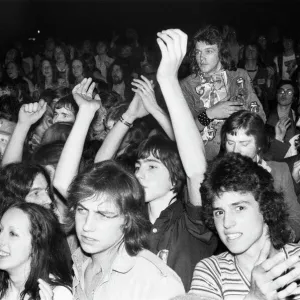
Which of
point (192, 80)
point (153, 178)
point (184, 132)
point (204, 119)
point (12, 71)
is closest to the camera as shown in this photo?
point (184, 132)

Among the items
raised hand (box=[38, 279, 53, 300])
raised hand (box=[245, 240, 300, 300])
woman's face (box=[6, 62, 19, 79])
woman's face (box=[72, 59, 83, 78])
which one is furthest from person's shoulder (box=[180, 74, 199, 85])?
woman's face (box=[6, 62, 19, 79])

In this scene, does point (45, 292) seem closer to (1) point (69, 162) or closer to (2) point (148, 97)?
(1) point (69, 162)

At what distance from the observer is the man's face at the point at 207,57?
12.7ft

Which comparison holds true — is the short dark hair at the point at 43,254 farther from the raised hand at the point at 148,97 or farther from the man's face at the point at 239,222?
the raised hand at the point at 148,97

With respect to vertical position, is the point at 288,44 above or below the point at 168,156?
above

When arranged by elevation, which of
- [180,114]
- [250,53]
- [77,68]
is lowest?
[180,114]

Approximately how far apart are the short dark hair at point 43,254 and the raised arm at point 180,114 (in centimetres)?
65

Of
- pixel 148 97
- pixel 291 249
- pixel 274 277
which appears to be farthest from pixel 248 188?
pixel 148 97

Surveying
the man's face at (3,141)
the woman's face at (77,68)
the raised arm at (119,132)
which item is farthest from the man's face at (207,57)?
the woman's face at (77,68)

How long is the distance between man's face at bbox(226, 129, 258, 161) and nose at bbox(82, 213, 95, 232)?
115cm

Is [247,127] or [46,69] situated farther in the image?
[46,69]

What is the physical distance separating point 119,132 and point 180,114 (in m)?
0.94

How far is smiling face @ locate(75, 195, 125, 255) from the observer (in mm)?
2145

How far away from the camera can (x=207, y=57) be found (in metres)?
3.87
